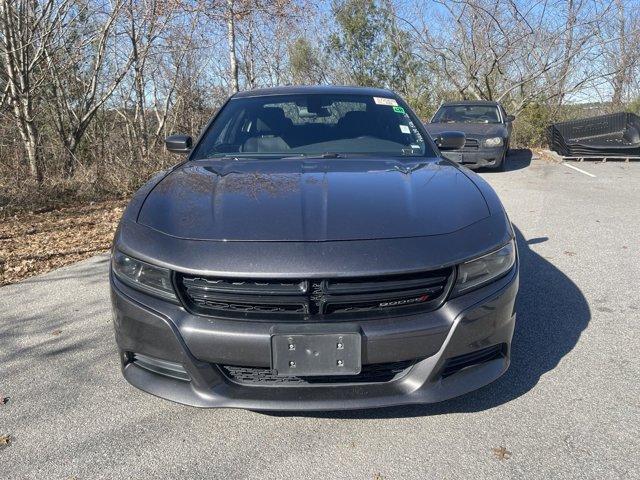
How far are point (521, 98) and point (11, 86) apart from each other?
15.5 meters

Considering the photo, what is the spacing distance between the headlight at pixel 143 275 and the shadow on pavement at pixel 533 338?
2.88 feet

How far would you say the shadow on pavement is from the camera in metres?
2.38

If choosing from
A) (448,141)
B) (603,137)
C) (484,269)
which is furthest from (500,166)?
(484,269)

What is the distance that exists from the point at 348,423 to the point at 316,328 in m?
0.63

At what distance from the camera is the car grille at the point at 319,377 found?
2033mm

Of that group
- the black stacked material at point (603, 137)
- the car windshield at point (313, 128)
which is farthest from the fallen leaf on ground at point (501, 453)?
the black stacked material at point (603, 137)

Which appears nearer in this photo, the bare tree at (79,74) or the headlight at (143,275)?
the headlight at (143,275)

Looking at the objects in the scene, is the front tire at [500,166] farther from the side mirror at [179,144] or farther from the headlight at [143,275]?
the headlight at [143,275]

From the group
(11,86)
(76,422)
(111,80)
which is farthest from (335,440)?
(111,80)

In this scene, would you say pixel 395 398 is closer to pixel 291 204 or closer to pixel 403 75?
pixel 291 204

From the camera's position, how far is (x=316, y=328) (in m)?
1.92

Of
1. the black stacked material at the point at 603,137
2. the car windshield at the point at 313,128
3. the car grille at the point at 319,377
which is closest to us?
the car grille at the point at 319,377

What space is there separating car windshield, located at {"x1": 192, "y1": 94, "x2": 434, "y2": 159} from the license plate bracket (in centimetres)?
156

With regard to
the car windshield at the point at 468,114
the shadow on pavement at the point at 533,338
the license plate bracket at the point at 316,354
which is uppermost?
the car windshield at the point at 468,114
